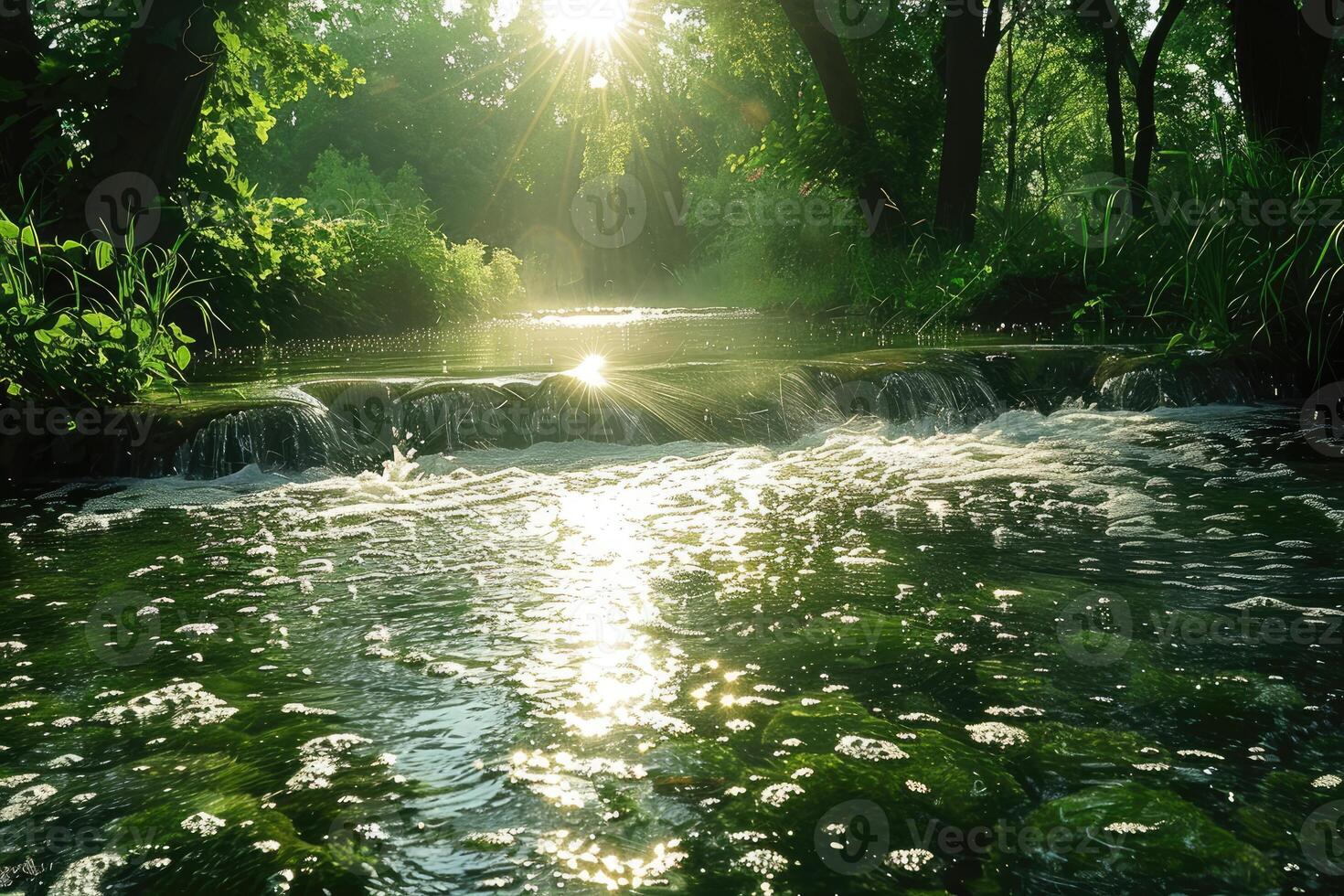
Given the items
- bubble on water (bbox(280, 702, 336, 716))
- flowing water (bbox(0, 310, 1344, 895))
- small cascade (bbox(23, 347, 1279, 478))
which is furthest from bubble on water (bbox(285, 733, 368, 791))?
small cascade (bbox(23, 347, 1279, 478))

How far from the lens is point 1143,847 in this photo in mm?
2203

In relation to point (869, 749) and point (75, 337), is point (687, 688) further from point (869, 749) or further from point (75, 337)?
point (75, 337)

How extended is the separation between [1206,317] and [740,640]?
589cm

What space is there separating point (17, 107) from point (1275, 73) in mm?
11380

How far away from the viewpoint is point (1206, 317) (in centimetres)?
775

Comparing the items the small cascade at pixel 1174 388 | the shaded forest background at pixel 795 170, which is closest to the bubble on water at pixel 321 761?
the shaded forest background at pixel 795 170

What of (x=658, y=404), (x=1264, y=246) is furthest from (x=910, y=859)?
(x=1264, y=246)

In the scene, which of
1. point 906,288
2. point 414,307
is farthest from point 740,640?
point 414,307

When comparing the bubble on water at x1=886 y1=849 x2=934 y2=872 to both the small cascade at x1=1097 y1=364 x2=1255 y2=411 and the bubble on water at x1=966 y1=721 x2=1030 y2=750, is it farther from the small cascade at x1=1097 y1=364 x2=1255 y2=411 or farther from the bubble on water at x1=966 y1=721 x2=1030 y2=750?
the small cascade at x1=1097 y1=364 x2=1255 y2=411

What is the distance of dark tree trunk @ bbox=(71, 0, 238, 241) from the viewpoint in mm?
9195

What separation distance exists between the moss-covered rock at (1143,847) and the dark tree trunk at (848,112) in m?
15.0

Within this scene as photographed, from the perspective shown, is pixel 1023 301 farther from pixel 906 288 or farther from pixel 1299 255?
pixel 1299 255

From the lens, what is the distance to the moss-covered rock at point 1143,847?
2.10 metres

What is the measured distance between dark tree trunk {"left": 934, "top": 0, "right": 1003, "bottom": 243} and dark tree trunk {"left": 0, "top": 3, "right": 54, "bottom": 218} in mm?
10983
